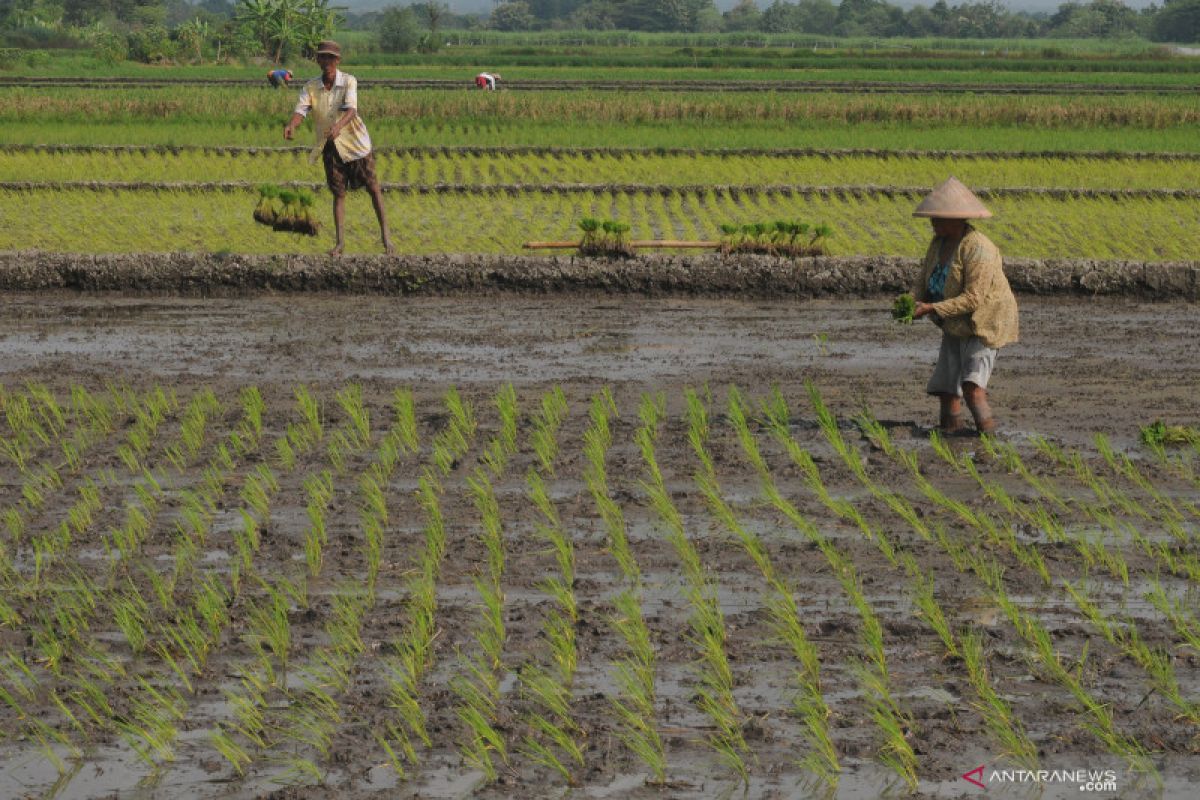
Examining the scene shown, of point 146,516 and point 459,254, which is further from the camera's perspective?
point 459,254

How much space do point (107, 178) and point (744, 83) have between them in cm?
2203

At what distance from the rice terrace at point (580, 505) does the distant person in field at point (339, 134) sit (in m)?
0.46

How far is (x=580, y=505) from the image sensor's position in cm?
627

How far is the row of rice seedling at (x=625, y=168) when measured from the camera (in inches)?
674

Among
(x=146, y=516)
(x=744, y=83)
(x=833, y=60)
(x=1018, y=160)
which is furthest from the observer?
(x=833, y=60)

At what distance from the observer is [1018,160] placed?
19594mm

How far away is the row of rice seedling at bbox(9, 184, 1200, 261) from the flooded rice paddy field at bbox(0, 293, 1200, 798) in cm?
335

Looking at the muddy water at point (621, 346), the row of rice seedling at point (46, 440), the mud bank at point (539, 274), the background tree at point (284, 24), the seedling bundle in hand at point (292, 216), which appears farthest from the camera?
the background tree at point (284, 24)

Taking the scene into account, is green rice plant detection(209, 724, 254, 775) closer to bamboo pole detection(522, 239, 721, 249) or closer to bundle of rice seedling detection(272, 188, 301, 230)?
bamboo pole detection(522, 239, 721, 249)

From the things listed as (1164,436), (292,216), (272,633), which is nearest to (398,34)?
(292,216)

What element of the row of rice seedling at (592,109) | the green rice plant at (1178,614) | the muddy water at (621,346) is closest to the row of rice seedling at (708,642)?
the green rice plant at (1178,614)

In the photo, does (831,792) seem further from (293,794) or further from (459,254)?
(459,254)

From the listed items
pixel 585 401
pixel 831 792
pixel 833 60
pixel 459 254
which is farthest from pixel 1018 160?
pixel 833 60

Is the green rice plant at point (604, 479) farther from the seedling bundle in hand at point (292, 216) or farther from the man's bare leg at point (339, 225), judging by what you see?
the seedling bundle in hand at point (292, 216)
